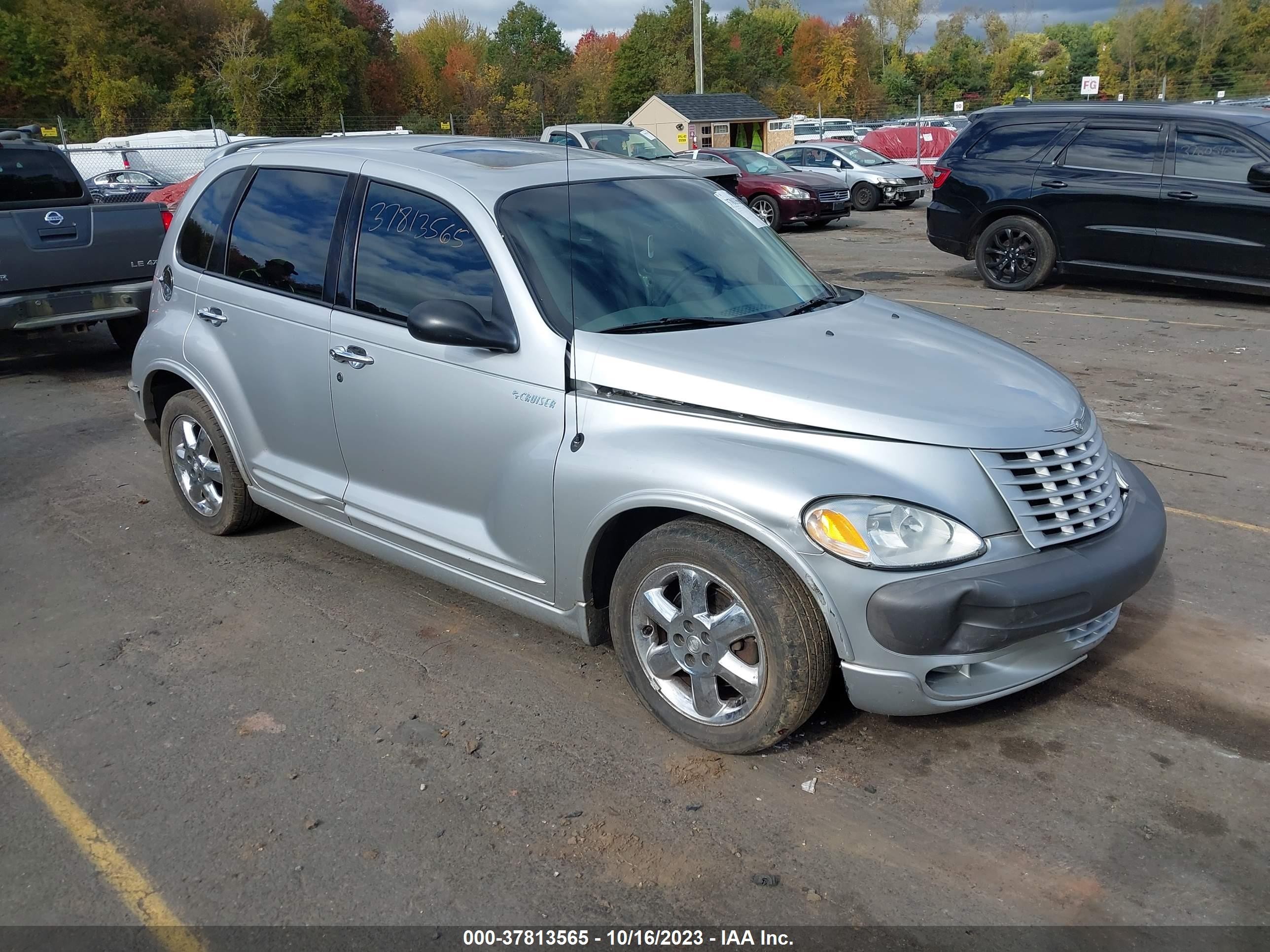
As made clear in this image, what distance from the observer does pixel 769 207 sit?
20266 mm

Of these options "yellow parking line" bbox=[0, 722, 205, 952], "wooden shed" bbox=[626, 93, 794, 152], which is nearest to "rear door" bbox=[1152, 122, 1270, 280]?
"yellow parking line" bbox=[0, 722, 205, 952]

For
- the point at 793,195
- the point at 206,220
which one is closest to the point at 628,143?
the point at 793,195

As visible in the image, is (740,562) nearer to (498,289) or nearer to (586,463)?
(586,463)

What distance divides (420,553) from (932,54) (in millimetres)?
103770

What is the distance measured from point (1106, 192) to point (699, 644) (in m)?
9.52

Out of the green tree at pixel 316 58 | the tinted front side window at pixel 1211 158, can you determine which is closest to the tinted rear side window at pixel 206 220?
the tinted front side window at pixel 1211 158

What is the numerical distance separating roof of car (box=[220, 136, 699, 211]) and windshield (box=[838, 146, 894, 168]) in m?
20.8

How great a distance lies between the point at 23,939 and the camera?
2.74 metres

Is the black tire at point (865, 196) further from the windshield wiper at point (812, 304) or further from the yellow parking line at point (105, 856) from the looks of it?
the yellow parking line at point (105, 856)

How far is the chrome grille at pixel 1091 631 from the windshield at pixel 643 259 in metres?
1.56

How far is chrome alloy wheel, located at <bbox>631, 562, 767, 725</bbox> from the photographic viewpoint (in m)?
3.27

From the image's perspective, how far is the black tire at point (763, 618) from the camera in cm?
312

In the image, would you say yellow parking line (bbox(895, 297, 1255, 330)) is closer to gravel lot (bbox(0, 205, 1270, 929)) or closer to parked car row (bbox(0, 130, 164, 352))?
gravel lot (bbox(0, 205, 1270, 929))

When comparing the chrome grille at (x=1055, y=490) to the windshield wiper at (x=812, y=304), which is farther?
the windshield wiper at (x=812, y=304)
